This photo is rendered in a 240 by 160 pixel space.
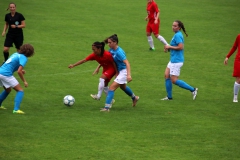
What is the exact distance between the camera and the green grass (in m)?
12.3

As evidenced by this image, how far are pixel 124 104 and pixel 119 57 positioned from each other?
1.86 meters

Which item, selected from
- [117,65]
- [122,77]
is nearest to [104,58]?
[117,65]

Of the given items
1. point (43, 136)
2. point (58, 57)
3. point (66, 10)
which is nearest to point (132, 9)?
point (66, 10)

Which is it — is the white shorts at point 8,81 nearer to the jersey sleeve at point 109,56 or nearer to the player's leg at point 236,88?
the jersey sleeve at point 109,56

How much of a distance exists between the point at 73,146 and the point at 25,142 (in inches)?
42.1

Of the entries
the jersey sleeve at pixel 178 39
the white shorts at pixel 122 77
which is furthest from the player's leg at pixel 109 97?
the jersey sleeve at pixel 178 39

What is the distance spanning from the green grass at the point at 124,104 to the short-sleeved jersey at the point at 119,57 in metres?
1.24

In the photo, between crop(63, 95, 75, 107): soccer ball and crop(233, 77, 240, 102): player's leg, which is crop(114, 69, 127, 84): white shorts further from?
crop(233, 77, 240, 102): player's leg

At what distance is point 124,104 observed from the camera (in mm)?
16469

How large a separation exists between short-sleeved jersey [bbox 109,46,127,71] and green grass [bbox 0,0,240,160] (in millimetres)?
1237

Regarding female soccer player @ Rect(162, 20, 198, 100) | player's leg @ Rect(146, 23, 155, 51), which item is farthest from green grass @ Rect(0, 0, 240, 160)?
female soccer player @ Rect(162, 20, 198, 100)

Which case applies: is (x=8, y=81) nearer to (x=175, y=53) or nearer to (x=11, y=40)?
(x=175, y=53)

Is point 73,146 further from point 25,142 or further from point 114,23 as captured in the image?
point 114,23

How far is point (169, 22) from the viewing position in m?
31.8
